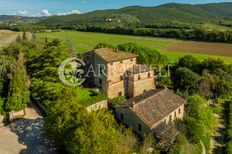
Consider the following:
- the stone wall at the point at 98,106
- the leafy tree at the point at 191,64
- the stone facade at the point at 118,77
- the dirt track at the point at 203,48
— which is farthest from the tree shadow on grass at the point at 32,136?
the dirt track at the point at 203,48

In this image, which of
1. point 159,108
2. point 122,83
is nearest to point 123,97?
point 122,83

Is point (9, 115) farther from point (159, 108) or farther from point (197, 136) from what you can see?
point (197, 136)

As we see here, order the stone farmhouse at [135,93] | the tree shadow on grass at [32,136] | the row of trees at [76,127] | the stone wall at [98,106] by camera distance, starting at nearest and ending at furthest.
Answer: the row of trees at [76,127]
the tree shadow on grass at [32,136]
the stone farmhouse at [135,93]
the stone wall at [98,106]

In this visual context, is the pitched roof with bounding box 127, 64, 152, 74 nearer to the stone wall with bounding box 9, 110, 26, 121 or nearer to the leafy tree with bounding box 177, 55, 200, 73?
the leafy tree with bounding box 177, 55, 200, 73

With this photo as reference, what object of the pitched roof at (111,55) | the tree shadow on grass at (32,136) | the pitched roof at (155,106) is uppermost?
the pitched roof at (111,55)

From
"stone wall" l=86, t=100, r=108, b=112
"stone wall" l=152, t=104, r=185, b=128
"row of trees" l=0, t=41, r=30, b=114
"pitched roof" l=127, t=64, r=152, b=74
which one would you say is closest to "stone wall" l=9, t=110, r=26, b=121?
"row of trees" l=0, t=41, r=30, b=114

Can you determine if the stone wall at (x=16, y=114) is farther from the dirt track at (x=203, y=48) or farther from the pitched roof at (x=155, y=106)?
the dirt track at (x=203, y=48)
